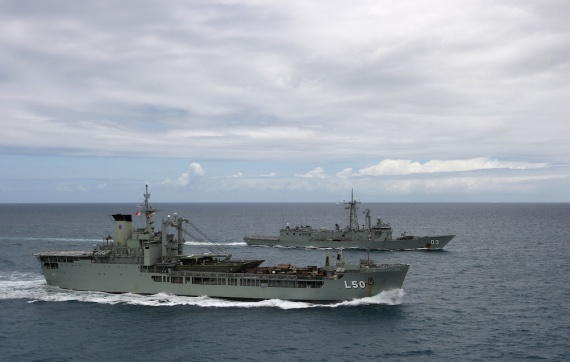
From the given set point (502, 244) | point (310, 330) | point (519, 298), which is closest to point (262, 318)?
point (310, 330)

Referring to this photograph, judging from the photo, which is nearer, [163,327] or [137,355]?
[137,355]

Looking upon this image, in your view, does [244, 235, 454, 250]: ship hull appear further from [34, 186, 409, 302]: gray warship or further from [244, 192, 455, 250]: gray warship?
[34, 186, 409, 302]: gray warship

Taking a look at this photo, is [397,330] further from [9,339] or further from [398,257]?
[398,257]

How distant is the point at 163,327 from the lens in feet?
148

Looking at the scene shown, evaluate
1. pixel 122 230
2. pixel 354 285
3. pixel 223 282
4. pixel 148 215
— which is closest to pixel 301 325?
pixel 354 285

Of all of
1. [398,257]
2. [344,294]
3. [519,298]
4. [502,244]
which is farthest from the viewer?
[502,244]

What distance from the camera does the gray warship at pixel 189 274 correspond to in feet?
172

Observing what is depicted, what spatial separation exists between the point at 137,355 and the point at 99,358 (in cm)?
286

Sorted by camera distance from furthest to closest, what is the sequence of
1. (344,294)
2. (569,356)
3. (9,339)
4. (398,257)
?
(398,257)
(344,294)
(9,339)
(569,356)

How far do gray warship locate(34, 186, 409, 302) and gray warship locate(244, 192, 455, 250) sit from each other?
46.5 m

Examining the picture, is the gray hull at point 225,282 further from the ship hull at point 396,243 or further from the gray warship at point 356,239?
the ship hull at point 396,243

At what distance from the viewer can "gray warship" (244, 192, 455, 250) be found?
103 meters

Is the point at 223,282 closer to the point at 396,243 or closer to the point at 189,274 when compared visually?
the point at 189,274

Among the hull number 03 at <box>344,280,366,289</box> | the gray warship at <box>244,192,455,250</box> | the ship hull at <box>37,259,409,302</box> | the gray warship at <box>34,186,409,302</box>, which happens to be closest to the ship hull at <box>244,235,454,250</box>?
the gray warship at <box>244,192,455,250</box>
